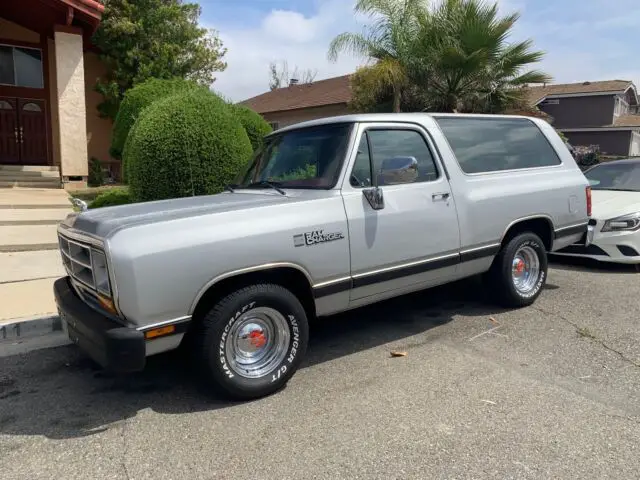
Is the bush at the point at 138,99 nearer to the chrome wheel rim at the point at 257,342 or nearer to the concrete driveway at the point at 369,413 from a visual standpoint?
the concrete driveway at the point at 369,413

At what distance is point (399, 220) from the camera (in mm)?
4238

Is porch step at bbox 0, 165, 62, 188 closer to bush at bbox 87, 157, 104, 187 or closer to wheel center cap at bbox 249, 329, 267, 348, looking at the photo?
bush at bbox 87, 157, 104, 187

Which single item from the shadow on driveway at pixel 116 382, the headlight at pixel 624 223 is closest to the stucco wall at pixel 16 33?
the shadow on driveway at pixel 116 382

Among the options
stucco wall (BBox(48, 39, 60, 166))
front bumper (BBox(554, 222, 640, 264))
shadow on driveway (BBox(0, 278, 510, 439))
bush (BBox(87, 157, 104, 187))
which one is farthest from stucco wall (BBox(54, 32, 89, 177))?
front bumper (BBox(554, 222, 640, 264))

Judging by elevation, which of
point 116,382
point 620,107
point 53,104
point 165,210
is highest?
point 620,107

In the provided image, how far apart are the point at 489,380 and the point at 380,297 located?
1.02 m

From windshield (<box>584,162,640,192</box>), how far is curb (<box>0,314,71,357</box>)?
7.83 meters

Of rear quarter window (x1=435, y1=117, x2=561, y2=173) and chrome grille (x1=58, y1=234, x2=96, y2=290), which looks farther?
rear quarter window (x1=435, y1=117, x2=561, y2=173)


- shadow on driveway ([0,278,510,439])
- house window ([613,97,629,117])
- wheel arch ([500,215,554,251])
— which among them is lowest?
shadow on driveway ([0,278,510,439])

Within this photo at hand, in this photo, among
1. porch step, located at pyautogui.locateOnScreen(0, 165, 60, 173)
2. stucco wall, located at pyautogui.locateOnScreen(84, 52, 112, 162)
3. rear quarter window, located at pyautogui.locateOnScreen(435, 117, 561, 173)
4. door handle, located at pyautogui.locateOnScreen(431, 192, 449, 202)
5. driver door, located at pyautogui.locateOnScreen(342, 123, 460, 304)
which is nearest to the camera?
driver door, located at pyautogui.locateOnScreen(342, 123, 460, 304)

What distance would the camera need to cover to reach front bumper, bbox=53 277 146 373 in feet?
10.1

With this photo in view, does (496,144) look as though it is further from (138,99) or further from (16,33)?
(16,33)

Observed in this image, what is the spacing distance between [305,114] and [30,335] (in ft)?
73.0

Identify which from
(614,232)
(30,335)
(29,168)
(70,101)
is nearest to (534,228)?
(614,232)
